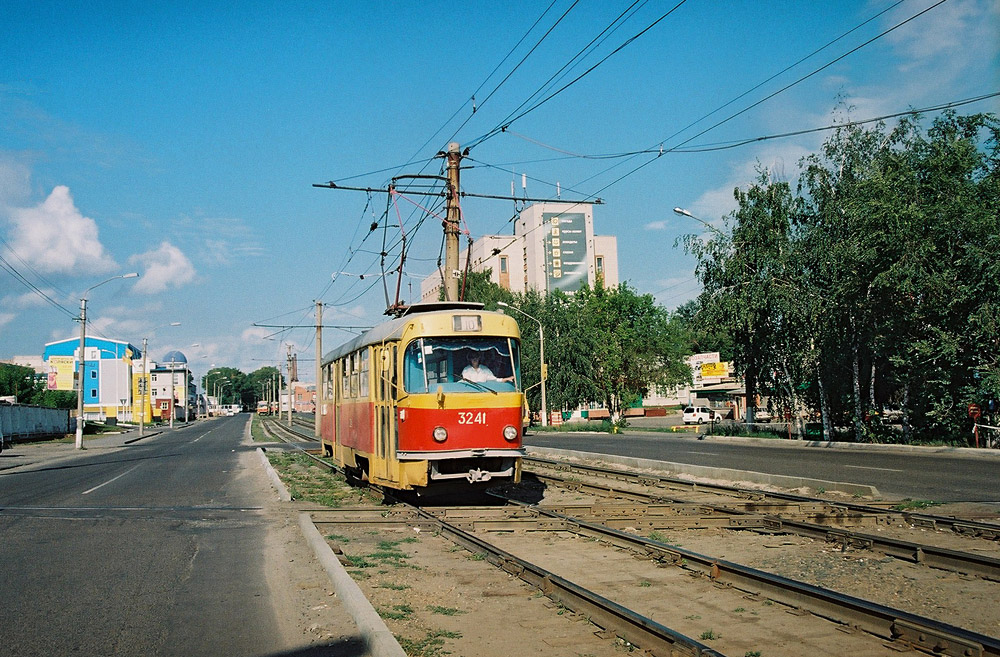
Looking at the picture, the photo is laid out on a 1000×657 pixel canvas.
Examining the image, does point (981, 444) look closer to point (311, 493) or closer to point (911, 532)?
point (911, 532)

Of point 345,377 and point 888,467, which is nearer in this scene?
point 345,377

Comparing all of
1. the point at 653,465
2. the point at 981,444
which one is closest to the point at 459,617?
the point at 653,465

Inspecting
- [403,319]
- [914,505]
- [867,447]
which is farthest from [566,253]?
[914,505]

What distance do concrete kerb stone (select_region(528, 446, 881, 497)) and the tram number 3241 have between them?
6.80 meters

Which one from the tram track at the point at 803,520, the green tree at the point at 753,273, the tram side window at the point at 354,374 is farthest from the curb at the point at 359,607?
the green tree at the point at 753,273

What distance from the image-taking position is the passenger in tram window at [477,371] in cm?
1405

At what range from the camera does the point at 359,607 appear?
22.6 feet

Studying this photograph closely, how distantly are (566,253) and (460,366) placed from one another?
85859 mm

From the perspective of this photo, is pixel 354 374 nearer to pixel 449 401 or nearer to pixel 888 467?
pixel 449 401

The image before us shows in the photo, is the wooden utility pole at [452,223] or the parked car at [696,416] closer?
the wooden utility pole at [452,223]

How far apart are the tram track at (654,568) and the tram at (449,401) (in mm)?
794

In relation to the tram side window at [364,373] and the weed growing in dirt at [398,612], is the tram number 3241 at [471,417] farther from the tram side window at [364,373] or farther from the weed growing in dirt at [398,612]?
the weed growing in dirt at [398,612]

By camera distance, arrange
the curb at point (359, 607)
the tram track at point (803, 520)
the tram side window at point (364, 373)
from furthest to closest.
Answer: the tram side window at point (364, 373) → the tram track at point (803, 520) → the curb at point (359, 607)

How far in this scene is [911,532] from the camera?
1107 centimetres
